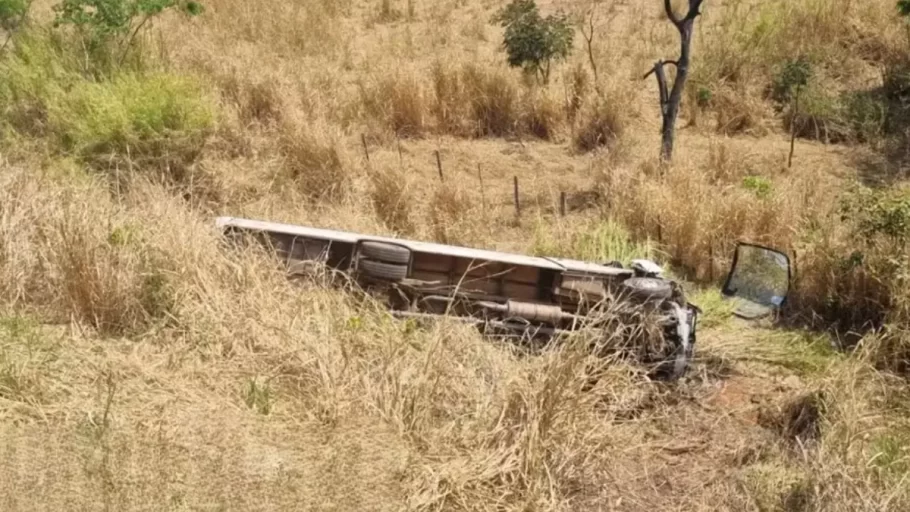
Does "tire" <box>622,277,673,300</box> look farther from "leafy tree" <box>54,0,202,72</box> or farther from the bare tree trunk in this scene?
"leafy tree" <box>54,0,202,72</box>

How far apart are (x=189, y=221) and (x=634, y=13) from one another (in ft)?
25.4

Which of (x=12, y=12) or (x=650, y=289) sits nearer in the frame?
(x=650, y=289)

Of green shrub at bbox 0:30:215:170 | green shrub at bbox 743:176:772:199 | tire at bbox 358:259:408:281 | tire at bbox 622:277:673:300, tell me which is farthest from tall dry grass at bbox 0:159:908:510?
green shrub at bbox 0:30:215:170

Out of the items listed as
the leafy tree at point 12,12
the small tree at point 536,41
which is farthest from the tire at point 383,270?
the leafy tree at point 12,12

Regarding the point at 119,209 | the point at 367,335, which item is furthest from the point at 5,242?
the point at 367,335

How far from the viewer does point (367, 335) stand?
13.2 ft

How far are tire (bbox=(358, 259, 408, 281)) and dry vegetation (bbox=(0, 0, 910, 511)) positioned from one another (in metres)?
0.14

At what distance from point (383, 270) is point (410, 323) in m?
0.44

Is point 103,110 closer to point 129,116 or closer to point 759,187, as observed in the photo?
point 129,116

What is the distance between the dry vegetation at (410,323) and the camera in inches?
129

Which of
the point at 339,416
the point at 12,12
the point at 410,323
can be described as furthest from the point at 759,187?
the point at 12,12

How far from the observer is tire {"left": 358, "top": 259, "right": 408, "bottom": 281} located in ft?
14.6

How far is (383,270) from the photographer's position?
14.6ft

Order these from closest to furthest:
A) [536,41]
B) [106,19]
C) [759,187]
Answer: [759,187] < [106,19] < [536,41]
